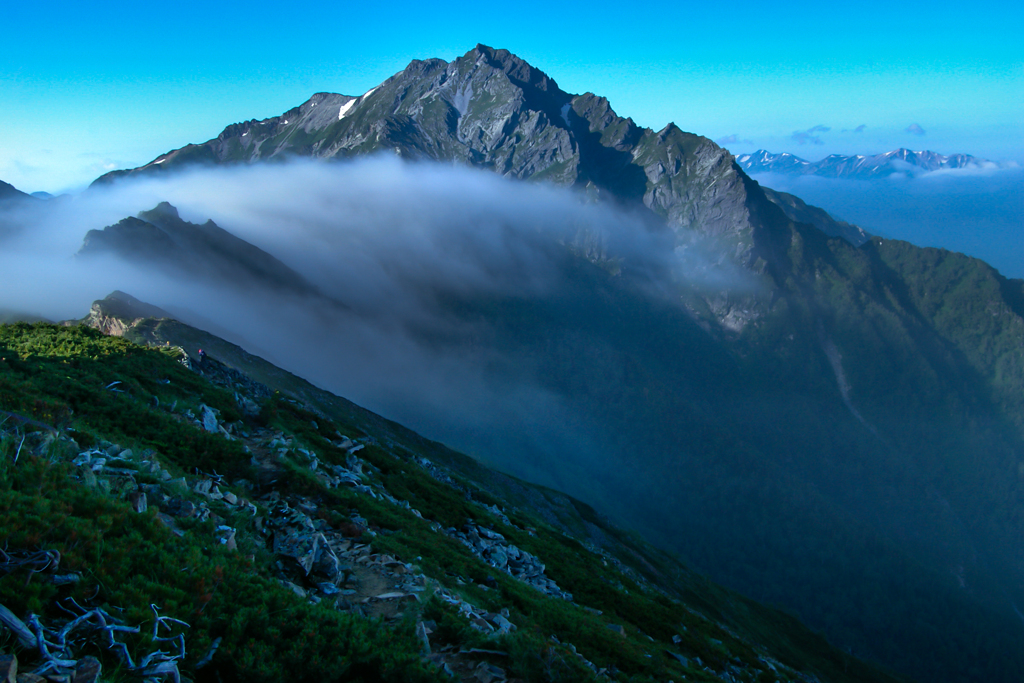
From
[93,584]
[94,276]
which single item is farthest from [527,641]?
[94,276]

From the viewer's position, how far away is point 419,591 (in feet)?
49.1

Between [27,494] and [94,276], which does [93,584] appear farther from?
[94,276]

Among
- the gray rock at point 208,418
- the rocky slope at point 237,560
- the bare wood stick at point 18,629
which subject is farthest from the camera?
the gray rock at point 208,418

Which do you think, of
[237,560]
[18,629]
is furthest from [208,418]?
[18,629]

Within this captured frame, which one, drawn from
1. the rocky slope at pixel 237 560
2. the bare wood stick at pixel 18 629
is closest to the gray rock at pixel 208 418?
the rocky slope at pixel 237 560

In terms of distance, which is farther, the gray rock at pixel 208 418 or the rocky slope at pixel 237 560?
the gray rock at pixel 208 418

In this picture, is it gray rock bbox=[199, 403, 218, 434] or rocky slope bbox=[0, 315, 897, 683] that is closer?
rocky slope bbox=[0, 315, 897, 683]

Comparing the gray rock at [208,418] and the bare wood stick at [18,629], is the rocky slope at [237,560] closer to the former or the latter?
the bare wood stick at [18,629]

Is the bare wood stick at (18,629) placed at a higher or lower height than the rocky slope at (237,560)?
higher

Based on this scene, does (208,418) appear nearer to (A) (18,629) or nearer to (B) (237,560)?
(B) (237,560)

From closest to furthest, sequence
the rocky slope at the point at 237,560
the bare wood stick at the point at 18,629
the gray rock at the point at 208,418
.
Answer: the bare wood stick at the point at 18,629, the rocky slope at the point at 237,560, the gray rock at the point at 208,418

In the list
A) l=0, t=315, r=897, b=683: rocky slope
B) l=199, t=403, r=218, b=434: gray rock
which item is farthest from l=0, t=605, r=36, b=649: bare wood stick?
l=199, t=403, r=218, b=434: gray rock

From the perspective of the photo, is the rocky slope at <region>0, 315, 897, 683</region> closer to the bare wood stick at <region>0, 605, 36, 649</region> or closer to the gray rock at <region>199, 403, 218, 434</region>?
the bare wood stick at <region>0, 605, 36, 649</region>

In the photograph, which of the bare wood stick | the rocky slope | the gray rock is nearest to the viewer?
the bare wood stick
